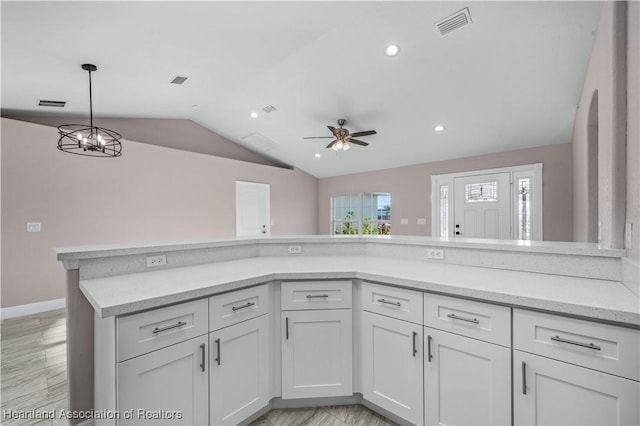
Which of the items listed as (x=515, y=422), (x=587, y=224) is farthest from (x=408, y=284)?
(x=587, y=224)

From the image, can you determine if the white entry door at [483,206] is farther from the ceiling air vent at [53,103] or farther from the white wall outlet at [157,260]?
the ceiling air vent at [53,103]

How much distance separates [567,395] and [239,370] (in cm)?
148

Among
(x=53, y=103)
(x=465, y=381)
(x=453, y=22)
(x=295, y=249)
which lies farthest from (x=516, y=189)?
(x=53, y=103)

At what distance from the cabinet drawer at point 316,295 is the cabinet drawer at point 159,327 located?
Result: 50 cm

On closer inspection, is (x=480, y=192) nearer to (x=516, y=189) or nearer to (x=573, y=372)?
(x=516, y=189)

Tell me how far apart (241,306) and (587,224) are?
3761 mm

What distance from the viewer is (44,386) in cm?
216

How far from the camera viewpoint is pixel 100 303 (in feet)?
3.97

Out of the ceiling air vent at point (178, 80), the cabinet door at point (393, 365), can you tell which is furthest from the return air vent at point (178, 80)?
the cabinet door at point (393, 365)

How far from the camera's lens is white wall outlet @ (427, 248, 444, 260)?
2.12 meters

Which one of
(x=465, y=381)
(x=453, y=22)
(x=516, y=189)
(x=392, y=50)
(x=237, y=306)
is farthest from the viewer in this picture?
(x=516, y=189)

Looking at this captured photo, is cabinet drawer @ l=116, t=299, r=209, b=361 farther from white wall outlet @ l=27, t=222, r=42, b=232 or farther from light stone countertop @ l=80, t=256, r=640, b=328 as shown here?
white wall outlet @ l=27, t=222, r=42, b=232

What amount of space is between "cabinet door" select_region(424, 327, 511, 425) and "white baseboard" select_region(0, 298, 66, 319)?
492cm

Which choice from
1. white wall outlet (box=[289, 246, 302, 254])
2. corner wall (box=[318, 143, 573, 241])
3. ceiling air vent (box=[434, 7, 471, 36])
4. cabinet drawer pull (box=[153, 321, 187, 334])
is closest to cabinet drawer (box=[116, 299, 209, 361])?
cabinet drawer pull (box=[153, 321, 187, 334])
